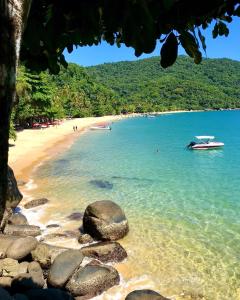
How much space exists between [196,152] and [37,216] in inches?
1100

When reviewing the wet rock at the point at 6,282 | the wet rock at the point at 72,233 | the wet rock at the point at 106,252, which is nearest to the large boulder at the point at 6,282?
the wet rock at the point at 6,282

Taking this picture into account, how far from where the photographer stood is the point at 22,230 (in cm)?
1480

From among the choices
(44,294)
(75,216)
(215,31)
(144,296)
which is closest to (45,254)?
(44,294)

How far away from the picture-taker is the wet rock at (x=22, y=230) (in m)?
14.5

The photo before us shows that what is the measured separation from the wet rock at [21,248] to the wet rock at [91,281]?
6.34 feet

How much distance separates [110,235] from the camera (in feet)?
47.1

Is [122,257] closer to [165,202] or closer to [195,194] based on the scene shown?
[165,202]

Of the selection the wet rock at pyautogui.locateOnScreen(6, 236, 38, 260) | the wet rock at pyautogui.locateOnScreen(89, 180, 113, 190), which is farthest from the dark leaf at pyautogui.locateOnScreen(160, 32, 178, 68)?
the wet rock at pyautogui.locateOnScreen(89, 180, 113, 190)

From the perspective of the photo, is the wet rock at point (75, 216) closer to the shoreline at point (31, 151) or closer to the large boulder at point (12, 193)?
the large boulder at point (12, 193)

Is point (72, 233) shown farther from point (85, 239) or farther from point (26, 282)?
point (26, 282)

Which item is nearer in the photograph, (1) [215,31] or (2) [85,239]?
(1) [215,31]

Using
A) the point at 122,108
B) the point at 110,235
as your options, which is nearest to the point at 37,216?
the point at 110,235

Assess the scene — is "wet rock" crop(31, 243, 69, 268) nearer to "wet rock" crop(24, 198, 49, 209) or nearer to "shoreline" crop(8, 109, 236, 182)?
"wet rock" crop(24, 198, 49, 209)

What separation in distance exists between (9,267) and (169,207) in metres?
10.7
